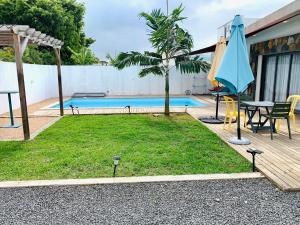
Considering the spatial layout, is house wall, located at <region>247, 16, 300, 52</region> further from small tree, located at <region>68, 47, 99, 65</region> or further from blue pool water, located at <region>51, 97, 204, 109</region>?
small tree, located at <region>68, 47, 99, 65</region>

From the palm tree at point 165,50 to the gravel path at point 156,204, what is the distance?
20.4ft

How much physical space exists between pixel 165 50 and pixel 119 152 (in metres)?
5.24

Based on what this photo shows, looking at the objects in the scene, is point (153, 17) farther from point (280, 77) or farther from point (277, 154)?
point (277, 154)

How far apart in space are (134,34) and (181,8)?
77.6ft

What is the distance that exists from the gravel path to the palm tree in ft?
20.4

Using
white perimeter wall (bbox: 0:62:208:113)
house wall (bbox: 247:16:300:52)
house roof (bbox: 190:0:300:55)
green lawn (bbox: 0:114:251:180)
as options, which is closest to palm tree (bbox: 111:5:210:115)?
green lawn (bbox: 0:114:251:180)

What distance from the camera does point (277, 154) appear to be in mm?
4906

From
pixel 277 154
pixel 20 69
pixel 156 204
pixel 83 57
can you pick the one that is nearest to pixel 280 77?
pixel 277 154

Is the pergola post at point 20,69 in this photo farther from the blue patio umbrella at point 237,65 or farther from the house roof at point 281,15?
the house roof at point 281,15

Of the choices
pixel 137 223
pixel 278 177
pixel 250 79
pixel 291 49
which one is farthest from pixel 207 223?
pixel 291 49

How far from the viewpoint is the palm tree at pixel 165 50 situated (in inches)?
351

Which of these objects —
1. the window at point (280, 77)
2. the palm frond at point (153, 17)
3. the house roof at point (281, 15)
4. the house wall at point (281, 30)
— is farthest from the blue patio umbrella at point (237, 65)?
the window at point (280, 77)

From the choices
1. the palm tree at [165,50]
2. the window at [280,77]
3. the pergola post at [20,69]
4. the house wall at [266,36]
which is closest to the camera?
Answer: the pergola post at [20,69]

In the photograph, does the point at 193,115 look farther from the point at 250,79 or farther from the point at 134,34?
the point at 134,34
